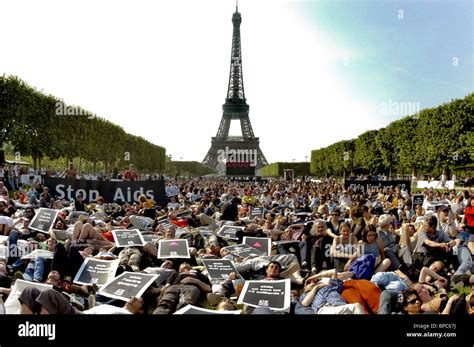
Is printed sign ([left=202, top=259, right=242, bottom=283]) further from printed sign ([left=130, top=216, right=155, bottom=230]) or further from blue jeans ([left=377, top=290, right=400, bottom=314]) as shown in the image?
printed sign ([left=130, top=216, right=155, bottom=230])

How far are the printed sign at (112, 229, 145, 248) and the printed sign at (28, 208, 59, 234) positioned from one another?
189 centimetres

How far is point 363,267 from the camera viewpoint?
7.80 meters

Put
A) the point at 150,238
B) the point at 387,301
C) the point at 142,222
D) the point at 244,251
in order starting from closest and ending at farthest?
1. the point at 387,301
2. the point at 244,251
3. the point at 150,238
4. the point at 142,222

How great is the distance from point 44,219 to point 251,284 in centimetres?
669

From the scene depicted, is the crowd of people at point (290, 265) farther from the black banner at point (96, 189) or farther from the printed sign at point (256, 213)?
the printed sign at point (256, 213)

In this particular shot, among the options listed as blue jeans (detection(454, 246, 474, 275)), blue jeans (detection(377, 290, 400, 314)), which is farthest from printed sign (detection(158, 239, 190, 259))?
blue jeans (detection(454, 246, 474, 275))

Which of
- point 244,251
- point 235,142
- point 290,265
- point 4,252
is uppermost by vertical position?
point 235,142

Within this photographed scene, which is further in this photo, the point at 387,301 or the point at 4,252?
the point at 4,252

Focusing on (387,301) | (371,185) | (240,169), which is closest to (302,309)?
(387,301)

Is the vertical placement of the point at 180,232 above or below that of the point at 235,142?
below

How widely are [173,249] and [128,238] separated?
1.16m

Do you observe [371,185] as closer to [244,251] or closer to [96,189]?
[96,189]
